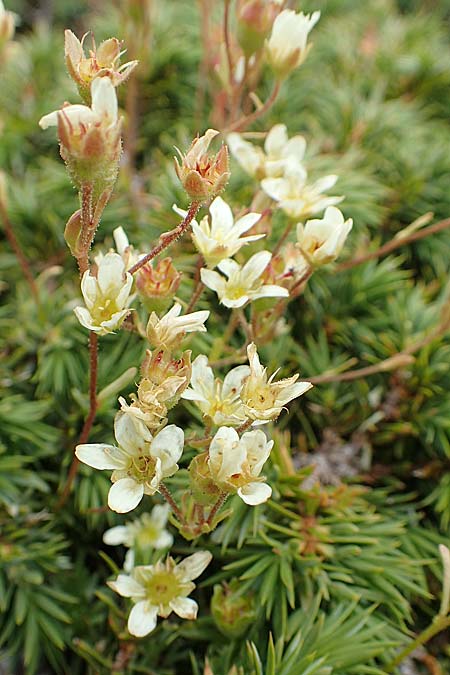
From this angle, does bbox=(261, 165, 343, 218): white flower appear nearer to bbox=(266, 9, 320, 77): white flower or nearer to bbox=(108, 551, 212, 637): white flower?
bbox=(266, 9, 320, 77): white flower

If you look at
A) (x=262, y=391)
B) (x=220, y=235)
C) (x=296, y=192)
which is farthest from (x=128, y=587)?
(x=296, y=192)

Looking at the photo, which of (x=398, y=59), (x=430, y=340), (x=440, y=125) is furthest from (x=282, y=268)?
(x=398, y=59)

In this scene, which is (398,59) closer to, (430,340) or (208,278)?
(430,340)

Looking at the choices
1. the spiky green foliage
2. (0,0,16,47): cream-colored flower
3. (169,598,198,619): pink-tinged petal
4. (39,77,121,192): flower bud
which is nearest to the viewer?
(39,77,121,192): flower bud

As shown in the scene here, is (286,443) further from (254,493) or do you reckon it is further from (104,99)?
(104,99)

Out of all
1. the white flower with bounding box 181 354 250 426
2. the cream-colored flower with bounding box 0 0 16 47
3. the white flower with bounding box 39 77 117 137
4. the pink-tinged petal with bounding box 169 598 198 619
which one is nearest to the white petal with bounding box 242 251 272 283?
the white flower with bounding box 181 354 250 426

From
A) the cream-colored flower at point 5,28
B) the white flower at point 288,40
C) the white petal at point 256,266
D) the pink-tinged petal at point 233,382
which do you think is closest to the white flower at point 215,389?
the pink-tinged petal at point 233,382
